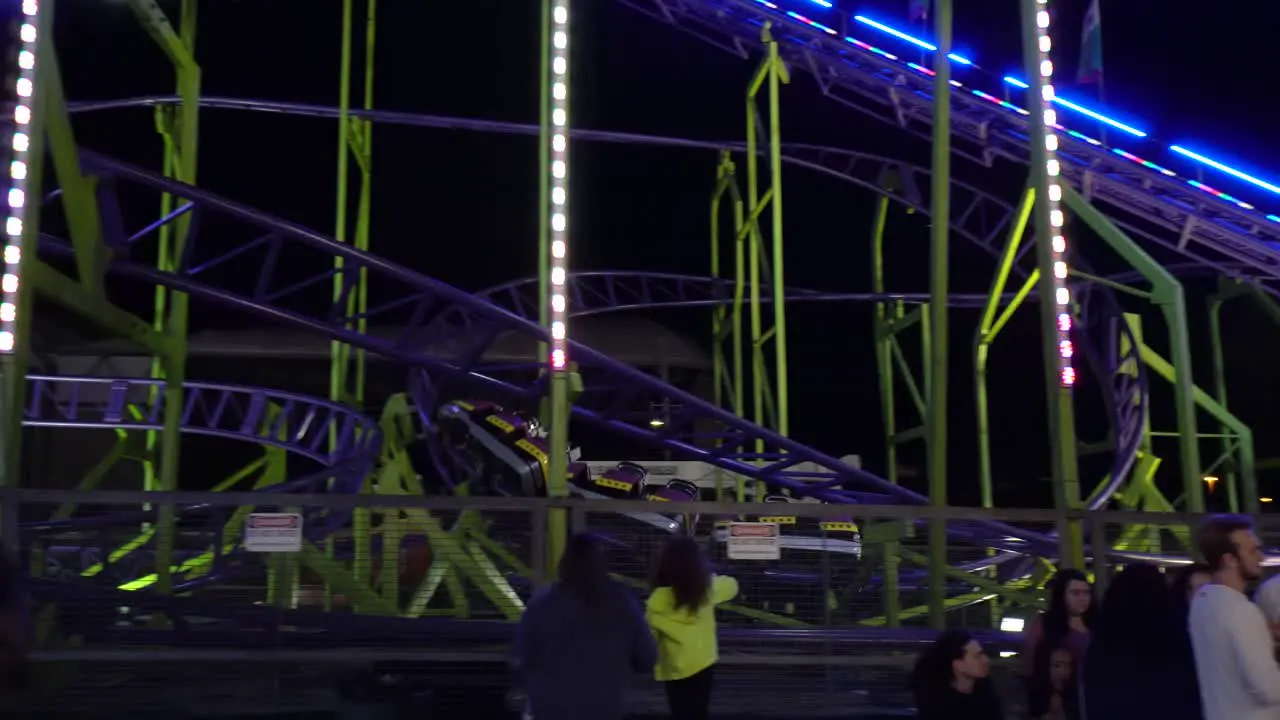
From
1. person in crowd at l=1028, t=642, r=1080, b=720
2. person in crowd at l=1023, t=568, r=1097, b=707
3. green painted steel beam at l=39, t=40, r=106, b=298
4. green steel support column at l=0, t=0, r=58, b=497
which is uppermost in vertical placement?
green painted steel beam at l=39, t=40, r=106, b=298

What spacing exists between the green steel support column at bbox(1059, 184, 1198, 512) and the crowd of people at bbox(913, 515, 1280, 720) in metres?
4.90

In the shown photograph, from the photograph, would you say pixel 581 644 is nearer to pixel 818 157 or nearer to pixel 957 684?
pixel 957 684

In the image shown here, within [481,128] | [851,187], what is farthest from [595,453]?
[481,128]

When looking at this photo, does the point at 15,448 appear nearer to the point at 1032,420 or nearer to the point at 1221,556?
the point at 1221,556

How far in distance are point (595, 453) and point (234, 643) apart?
21.2m

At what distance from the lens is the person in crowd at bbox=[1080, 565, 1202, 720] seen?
4.03 metres

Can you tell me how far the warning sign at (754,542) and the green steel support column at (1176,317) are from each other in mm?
4149

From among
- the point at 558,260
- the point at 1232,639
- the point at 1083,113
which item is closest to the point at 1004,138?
the point at 1083,113

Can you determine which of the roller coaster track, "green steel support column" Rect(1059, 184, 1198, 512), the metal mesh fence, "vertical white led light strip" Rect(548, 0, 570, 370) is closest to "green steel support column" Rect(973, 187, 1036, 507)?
"green steel support column" Rect(1059, 184, 1198, 512)

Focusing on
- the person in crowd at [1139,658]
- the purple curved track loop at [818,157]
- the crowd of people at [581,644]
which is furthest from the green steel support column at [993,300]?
the crowd of people at [581,644]

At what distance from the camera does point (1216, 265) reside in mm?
15844

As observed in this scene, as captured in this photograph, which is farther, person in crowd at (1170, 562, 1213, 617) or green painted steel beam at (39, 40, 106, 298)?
green painted steel beam at (39, 40, 106, 298)

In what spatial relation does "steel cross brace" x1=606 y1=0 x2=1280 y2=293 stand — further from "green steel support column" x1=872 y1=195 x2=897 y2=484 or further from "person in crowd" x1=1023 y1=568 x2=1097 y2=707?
"person in crowd" x1=1023 y1=568 x2=1097 y2=707

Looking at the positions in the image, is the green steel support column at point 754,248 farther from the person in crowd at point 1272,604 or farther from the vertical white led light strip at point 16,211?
the person in crowd at point 1272,604
